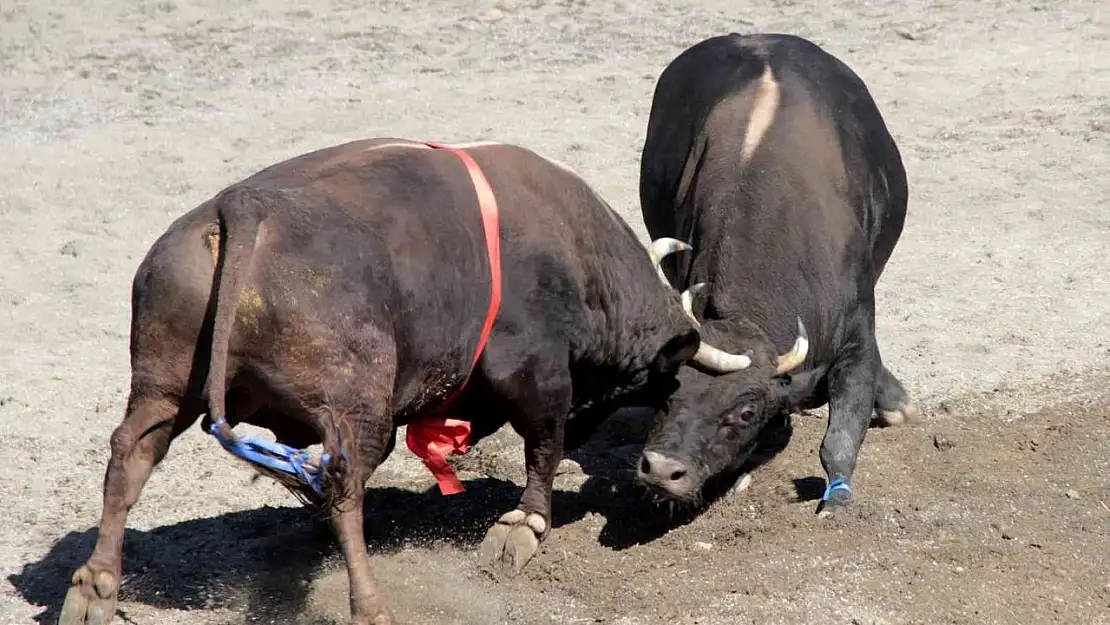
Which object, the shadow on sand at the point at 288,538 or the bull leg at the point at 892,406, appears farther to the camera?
the bull leg at the point at 892,406

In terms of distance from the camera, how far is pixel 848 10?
13.8 m

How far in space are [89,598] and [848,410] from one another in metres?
3.22

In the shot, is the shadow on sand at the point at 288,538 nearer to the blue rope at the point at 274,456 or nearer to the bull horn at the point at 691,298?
the bull horn at the point at 691,298

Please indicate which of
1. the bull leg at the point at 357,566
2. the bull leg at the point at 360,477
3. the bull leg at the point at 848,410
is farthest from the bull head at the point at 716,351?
the bull leg at the point at 357,566

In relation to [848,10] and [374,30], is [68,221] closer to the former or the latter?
[374,30]

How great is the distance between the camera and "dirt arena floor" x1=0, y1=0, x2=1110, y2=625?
18.7ft

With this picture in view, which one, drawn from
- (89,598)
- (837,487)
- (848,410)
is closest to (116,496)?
(89,598)

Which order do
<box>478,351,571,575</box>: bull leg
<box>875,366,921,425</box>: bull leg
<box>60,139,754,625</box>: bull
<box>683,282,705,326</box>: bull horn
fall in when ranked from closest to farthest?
<box>60,139,754,625</box>: bull
<box>478,351,571,575</box>: bull leg
<box>683,282,705,326</box>: bull horn
<box>875,366,921,425</box>: bull leg

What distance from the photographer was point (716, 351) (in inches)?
249

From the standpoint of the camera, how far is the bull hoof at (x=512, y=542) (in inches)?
234

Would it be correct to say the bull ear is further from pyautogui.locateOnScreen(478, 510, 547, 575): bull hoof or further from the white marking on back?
the white marking on back

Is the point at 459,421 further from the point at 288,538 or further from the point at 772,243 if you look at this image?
the point at 772,243

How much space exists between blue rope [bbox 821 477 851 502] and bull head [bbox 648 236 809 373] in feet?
1.55

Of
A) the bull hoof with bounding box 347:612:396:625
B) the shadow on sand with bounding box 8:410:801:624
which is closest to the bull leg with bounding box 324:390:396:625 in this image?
the bull hoof with bounding box 347:612:396:625
